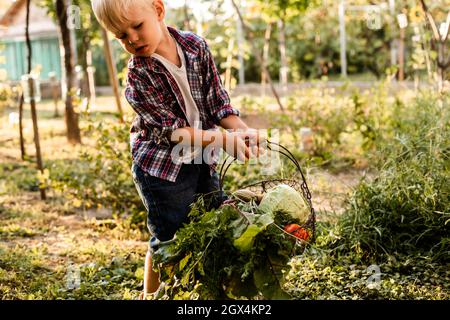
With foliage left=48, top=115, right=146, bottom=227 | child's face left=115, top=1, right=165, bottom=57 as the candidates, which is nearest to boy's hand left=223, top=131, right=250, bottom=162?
child's face left=115, top=1, right=165, bottom=57

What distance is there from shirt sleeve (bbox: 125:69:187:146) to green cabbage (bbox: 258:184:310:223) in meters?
0.53

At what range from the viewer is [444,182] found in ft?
12.4

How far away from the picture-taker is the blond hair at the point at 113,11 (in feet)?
8.50

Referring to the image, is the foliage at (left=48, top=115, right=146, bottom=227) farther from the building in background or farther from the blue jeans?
the building in background

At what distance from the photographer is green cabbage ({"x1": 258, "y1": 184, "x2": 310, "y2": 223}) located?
2578 millimetres

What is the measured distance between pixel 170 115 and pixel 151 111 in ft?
0.29

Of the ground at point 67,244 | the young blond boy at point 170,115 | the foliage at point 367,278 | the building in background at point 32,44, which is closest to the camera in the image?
the young blond boy at point 170,115

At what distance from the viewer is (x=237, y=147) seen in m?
2.61

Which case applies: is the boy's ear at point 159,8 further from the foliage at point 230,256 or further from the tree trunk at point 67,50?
the tree trunk at point 67,50

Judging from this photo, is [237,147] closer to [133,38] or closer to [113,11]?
[133,38]

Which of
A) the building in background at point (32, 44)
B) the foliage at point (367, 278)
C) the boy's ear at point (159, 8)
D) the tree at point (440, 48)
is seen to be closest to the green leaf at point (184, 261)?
the foliage at point (367, 278)

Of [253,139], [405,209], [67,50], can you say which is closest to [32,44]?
[67,50]

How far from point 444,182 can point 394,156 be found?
38cm

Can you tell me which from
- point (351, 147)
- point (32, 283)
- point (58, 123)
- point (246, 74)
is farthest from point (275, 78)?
point (32, 283)
